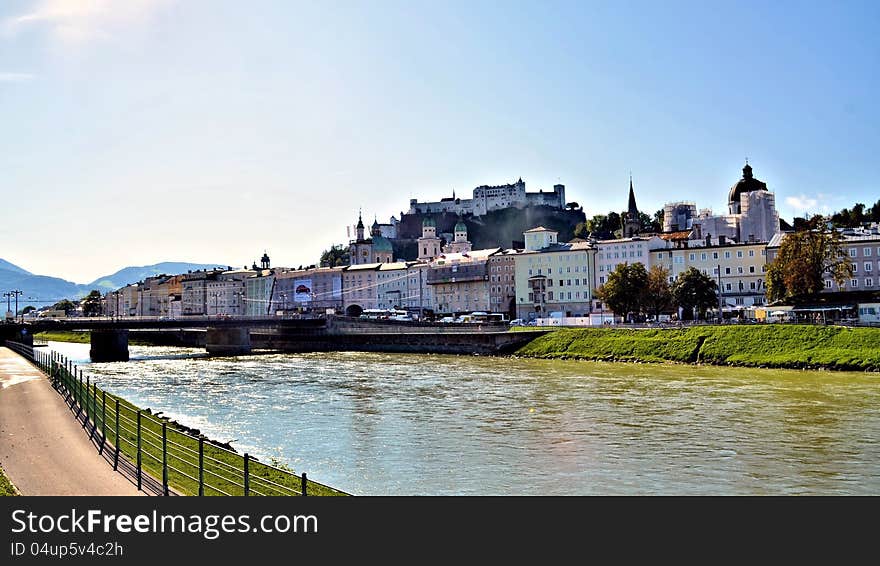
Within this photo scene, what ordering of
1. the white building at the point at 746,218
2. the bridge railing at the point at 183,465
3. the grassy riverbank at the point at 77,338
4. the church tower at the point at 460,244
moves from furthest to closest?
the church tower at the point at 460,244, the grassy riverbank at the point at 77,338, the white building at the point at 746,218, the bridge railing at the point at 183,465

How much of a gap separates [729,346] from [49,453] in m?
41.5

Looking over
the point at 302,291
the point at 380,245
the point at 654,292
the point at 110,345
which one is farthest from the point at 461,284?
the point at 380,245

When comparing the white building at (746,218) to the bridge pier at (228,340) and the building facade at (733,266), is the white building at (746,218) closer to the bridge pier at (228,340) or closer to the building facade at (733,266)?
the building facade at (733,266)

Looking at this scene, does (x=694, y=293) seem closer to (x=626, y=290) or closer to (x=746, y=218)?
(x=626, y=290)

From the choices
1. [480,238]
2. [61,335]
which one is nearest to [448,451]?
[61,335]

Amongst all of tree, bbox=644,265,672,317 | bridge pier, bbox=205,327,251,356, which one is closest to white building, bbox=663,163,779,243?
tree, bbox=644,265,672,317

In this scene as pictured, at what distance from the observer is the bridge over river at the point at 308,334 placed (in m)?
67.9

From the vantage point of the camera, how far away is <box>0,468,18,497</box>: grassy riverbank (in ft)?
38.8

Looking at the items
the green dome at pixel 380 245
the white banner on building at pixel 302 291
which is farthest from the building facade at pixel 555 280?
the green dome at pixel 380 245

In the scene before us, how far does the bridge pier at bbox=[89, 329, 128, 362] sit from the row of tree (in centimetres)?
3898

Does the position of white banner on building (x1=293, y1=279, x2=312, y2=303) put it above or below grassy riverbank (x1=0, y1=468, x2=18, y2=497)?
above

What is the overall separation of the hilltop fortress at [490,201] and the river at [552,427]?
432ft

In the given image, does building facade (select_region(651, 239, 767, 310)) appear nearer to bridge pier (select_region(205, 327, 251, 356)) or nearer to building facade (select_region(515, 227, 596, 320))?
building facade (select_region(515, 227, 596, 320))
